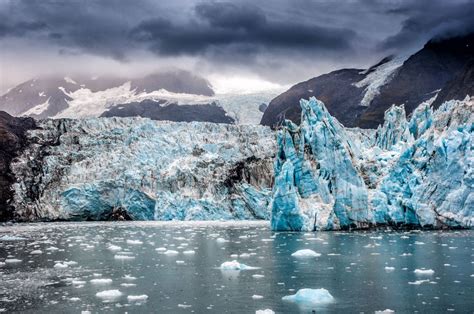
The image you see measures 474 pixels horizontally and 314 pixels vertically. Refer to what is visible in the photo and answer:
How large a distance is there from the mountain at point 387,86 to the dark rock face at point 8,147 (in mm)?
60256

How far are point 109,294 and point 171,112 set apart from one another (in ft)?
461

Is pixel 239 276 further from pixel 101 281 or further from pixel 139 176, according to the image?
pixel 139 176

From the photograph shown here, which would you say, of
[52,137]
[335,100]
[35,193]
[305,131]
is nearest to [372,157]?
[305,131]

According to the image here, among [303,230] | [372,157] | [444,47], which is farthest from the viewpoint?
[444,47]

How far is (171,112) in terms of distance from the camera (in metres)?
153

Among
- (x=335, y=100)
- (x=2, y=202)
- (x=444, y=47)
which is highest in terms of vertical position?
(x=444, y=47)

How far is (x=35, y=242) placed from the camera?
30.8 meters

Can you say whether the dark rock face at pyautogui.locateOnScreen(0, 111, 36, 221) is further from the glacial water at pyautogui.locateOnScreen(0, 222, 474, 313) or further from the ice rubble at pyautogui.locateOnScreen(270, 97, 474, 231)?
the ice rubble at pyautogui.locateOnScreen(270, 97, 474, 231)

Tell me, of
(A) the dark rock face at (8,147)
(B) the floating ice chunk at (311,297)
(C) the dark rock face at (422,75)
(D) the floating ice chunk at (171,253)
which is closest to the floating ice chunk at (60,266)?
(D) the floating ice chunk at (171,253)

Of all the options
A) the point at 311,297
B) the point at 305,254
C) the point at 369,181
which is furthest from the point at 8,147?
the point at 311,297

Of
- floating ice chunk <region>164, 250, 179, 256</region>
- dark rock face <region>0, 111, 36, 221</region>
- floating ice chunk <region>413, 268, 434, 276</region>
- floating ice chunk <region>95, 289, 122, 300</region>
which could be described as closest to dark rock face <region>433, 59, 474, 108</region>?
dark rock face <region>0, 111, 36, 221</region>

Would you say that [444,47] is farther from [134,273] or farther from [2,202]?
[134,273]

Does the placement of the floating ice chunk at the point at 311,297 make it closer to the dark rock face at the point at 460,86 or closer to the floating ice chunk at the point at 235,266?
the floating ice chunk at the point at 235,266

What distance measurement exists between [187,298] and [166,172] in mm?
48237
